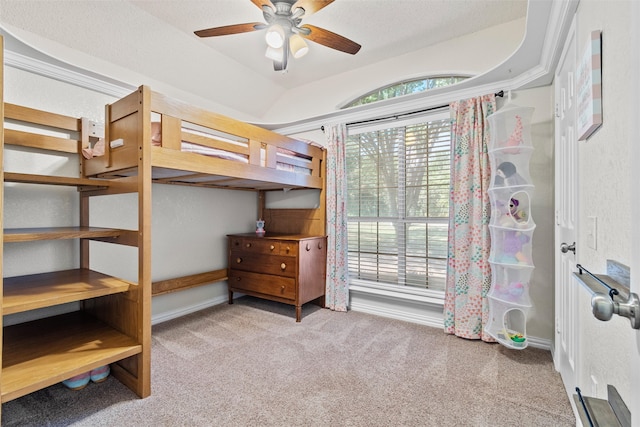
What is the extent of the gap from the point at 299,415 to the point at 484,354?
155 cm

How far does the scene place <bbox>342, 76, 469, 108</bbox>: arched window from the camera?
2945mm

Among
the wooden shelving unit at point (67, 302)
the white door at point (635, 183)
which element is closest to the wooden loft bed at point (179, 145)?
the wooden shelving unit at point (67, 302)

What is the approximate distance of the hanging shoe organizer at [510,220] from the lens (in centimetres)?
220

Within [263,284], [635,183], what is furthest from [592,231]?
[263,284]

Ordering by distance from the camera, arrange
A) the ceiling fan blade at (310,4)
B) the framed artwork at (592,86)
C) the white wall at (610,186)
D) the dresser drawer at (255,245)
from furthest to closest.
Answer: the dresser drawer at (255,245), the ceiling fan blade at (310,4), the framed artwork at (592,86), the white wall at (610,186)

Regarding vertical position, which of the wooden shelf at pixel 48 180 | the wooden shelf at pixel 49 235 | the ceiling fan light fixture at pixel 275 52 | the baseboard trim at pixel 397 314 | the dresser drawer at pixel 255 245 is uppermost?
the ceiling fan light fixture at pixel 275 52

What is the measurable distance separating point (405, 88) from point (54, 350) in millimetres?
3504

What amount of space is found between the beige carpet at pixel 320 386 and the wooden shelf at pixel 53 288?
0.64 m

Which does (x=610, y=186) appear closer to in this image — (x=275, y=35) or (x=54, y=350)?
(x=275, y=35)

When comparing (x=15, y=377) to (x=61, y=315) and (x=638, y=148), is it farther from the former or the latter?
(x=638, y=148)

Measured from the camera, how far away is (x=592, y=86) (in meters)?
1.13

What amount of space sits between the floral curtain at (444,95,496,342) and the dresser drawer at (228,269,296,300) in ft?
4.92

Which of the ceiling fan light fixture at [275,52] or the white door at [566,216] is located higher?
the ceiling fan light fixture at [275,52]

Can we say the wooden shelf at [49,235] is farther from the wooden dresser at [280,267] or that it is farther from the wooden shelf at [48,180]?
the wooden dresser at [280,267]
